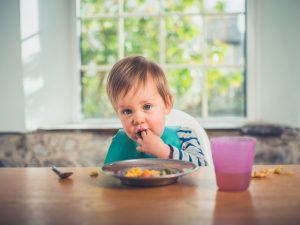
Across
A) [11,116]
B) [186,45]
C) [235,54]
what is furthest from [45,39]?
[235,54]

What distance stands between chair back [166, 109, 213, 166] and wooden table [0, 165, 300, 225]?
400 millimetres

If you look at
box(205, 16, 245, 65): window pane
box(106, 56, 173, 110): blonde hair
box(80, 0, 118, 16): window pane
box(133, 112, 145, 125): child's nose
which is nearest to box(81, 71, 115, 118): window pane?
box(80, 0, 118, 16): window pane

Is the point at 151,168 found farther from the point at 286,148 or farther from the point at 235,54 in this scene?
the point at 235,54

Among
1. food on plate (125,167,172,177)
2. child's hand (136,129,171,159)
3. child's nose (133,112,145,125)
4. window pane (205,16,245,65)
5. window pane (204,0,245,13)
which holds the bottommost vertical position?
food on plate (125,167,172,177)

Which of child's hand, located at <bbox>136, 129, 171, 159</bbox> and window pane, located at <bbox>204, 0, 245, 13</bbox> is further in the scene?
window pane, located at <bbox>204, 0, 245, 13</bbox>

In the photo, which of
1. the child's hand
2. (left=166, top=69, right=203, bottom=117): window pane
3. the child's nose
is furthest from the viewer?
(left=166, top=69, right=203, bottom=117): window pane

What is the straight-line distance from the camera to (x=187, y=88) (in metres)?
2.67

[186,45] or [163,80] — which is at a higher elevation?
[186,45]

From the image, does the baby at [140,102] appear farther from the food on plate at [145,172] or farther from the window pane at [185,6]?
the window pane at [185,6]

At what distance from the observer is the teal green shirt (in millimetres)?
1528

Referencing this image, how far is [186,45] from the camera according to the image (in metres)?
2.65

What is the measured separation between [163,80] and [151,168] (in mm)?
464

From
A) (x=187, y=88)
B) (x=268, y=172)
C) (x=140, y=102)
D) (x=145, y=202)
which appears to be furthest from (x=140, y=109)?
(x=187, y=88)

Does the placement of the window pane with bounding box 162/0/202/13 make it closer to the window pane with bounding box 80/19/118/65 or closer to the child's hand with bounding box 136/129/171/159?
the window pane with bounding box 80/19/118/65
